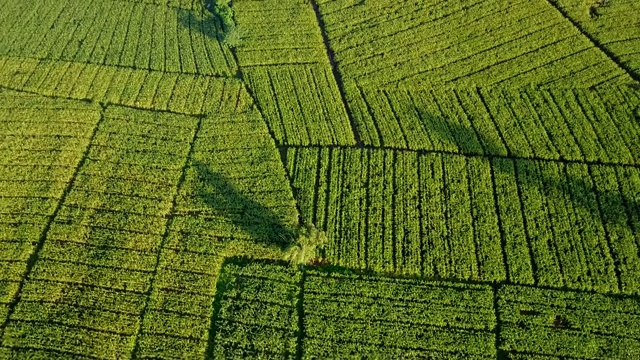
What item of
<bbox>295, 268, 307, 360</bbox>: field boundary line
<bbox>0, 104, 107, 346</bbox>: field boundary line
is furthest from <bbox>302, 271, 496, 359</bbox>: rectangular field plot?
<bbox>0, 104, 107, 346</bbox>: field boundary line

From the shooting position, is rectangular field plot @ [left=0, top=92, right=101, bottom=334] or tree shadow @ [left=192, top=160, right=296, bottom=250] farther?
tree shadow @ [left=192, top=160, right=296, bottom=250]

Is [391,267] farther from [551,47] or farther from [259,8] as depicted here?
[259,8]

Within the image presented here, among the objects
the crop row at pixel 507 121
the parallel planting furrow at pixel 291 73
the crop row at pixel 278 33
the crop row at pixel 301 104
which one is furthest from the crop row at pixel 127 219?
the crop row at pixel 507 121

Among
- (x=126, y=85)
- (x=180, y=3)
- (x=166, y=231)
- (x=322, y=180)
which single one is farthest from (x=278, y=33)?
(x=166, y=231)

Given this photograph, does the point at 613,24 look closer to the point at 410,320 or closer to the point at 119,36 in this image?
the point at 410,320

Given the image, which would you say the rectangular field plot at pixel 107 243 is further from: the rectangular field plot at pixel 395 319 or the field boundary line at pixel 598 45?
the field boundary line at pixel 598 45

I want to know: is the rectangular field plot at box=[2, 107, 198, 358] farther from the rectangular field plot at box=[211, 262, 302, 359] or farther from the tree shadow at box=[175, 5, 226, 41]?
the tree shadow at box=[175, 5, 226, 41]
